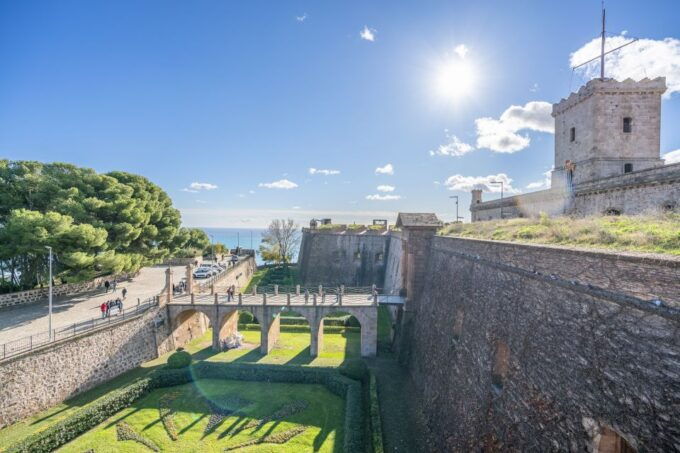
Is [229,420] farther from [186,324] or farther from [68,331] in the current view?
[186,324]

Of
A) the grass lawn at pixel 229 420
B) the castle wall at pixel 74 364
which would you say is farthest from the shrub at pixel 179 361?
the castle wall at pixel 74 364

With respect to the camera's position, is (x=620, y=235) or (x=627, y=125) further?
(x=627, y=125)

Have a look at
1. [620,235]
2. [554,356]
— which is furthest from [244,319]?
[620,235]

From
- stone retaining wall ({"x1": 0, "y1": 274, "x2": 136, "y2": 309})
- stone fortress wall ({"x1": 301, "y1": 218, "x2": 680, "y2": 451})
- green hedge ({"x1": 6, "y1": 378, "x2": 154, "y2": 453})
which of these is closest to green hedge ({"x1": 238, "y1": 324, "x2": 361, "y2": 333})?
green hedge ({"x1": 6, "y1": 378, "x2": 154, "y2": 453})

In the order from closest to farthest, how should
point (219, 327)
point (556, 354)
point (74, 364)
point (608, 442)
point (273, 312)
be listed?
point (608, 442) < point (556, 354) < point (74, 364) < point (273, 312) < point (219, 327)

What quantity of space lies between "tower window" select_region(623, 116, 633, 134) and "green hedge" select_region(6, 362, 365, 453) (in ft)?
79.0

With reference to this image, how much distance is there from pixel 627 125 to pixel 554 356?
74.2 ft

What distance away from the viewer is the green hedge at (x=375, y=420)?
41.5 feet

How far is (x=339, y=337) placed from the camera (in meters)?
26.5

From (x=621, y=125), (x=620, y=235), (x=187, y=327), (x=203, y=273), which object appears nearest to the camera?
(x=620, y=235)

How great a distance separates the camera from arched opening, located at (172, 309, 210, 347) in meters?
24.3

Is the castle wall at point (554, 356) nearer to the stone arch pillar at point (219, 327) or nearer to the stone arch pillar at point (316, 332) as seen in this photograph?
the stone arch pillar at point (316, 332)

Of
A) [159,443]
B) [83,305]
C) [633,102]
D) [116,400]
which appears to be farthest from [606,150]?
[83,305]

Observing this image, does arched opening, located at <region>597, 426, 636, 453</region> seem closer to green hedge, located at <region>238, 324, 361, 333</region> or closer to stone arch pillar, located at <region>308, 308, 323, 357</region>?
stone arch pillar, located at <region>308, 308, 323, 357</region>
